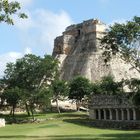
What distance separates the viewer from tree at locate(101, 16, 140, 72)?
59.1 m

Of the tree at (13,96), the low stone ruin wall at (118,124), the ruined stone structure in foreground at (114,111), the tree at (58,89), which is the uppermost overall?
the tree at (58,89)

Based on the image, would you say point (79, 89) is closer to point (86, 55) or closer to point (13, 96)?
point (13, 96)

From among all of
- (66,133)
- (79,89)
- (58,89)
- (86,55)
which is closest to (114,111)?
(79,89)

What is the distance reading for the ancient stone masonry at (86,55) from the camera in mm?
153250

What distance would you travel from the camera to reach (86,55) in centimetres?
15838

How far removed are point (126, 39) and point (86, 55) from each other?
98298 mm

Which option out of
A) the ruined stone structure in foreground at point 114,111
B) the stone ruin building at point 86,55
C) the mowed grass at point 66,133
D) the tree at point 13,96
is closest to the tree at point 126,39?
the mowed grass at point 66,133

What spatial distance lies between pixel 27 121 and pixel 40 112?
21.4 meters

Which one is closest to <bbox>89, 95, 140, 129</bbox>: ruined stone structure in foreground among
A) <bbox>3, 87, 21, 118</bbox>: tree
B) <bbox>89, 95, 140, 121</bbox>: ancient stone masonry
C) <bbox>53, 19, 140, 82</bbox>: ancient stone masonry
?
<bbox>89, 95, 140, 121</bbox>: ancient stone masonry

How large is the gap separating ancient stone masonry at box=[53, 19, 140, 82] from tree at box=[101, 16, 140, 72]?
281ft

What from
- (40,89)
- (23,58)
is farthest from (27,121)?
(23,58)

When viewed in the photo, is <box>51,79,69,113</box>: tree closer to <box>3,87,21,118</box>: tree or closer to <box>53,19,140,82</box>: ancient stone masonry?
<box>3,87,21,118</box>: tree

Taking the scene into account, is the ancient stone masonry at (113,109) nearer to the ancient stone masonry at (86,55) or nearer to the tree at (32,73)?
the tree at (32,73)

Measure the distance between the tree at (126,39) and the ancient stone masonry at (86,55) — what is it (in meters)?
85.8
